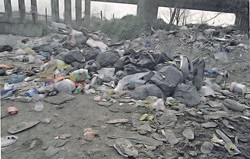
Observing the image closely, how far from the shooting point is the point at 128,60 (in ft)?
14.7

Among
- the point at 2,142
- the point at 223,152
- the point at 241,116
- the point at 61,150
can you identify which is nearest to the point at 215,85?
the point at 241,116

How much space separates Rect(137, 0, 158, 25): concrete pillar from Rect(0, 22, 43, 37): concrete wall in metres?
6.29

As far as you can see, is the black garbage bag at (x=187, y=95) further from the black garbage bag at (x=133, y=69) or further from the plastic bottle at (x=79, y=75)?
the plastic bottle at (x=79, y=75)

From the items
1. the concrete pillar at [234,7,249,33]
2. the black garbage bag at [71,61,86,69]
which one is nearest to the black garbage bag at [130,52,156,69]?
the black garbage bag at [71,61,86,69]

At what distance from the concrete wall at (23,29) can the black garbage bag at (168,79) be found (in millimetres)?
9339

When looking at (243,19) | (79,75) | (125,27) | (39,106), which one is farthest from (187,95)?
(243,19)

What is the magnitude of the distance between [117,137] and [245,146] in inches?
63.7

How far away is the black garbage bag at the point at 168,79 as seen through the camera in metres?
3.38

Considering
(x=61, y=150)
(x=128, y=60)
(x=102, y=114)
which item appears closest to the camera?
(x=61, y=150)

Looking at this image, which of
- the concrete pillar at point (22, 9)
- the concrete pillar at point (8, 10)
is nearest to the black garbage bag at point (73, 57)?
the concrete pillar at point (22, 9)

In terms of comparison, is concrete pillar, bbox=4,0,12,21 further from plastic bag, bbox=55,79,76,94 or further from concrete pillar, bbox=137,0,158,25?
plastic bag, bbox=55,79,76,94

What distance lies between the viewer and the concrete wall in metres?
10.4

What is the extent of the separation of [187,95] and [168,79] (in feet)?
1.51

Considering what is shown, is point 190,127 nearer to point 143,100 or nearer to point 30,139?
point 143,100
